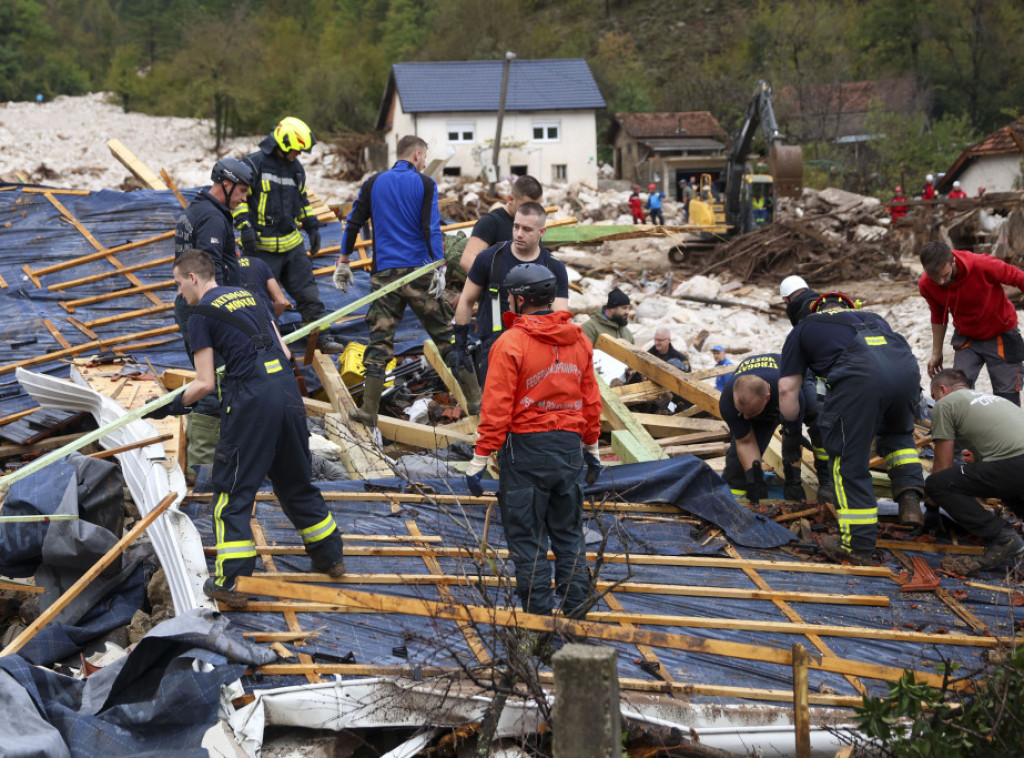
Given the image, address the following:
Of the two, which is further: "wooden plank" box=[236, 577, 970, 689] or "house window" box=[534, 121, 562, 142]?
"house window" box=[534, 121, 562, 142]

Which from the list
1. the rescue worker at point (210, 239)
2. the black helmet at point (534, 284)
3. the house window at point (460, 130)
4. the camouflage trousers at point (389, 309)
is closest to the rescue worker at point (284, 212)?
the rescue worker at point (210, 239)

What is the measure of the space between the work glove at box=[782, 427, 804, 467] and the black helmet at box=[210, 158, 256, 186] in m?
4.15

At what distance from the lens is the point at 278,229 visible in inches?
305

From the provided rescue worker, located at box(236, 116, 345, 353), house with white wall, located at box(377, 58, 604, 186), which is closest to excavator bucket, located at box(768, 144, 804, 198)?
rescue worker, located at box(236, 116, 345, 353)

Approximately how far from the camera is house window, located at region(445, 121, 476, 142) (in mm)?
40906

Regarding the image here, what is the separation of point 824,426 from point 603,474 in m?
1.50

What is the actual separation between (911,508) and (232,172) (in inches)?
195

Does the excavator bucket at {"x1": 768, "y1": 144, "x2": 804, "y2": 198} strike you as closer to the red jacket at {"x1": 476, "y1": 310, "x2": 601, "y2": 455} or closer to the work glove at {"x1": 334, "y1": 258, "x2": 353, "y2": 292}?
the work glove at {"x1": 334, "y1": 258, "x2": 353, "y2": 292}

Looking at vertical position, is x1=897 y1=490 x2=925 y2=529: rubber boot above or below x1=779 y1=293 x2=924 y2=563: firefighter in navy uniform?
below

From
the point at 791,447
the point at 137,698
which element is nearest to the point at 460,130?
the point at 791,447

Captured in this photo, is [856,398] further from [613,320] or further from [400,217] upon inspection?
[613,320]

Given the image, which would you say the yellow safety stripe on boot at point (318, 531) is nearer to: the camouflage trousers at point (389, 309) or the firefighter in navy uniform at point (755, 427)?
the camouflage trousers at point (389, 309)

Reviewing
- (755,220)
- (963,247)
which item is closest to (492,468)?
(963,247)

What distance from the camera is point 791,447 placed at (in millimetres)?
6621
